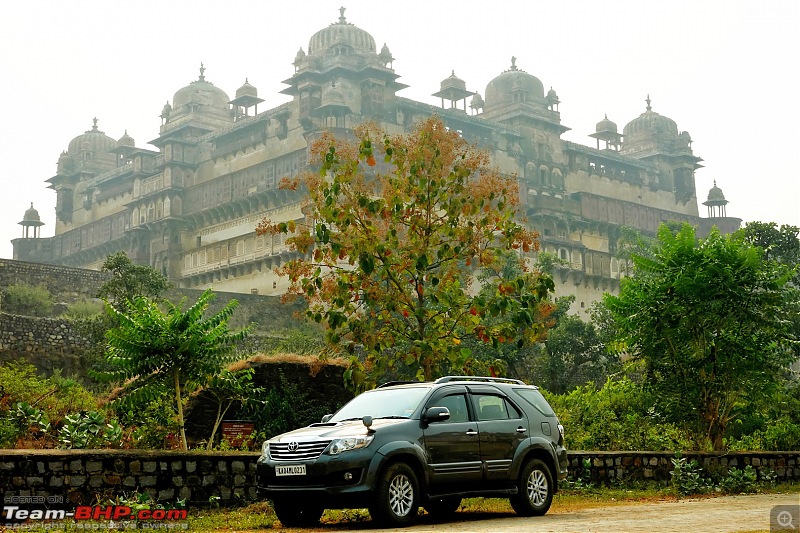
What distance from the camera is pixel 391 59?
2290 inches

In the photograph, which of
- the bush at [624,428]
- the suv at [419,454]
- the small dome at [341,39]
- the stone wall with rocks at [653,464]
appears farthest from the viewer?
the small dome at [341,39]

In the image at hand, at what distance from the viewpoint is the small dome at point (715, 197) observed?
238ft

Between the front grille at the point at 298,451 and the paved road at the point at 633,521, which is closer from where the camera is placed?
the paved road at the point at 633,521

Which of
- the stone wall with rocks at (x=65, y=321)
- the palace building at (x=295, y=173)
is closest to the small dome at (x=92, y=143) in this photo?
the palace building at (x=295, y=173)

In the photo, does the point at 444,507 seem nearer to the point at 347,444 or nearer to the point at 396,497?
the point at 396,497

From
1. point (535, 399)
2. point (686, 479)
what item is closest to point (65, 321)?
point (686, 479)

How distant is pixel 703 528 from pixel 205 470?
482cm

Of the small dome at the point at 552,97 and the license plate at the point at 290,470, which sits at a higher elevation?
the small dome at the point at 552,97

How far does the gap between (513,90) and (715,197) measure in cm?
1703

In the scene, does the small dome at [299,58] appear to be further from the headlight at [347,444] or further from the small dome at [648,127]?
the headlight at [347,444]

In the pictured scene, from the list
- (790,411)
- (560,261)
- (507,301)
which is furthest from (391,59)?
(507,301)

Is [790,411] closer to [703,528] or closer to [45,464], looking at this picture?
[703,528]

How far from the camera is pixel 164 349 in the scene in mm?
11406

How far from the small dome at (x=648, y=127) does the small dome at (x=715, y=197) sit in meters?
5.53
